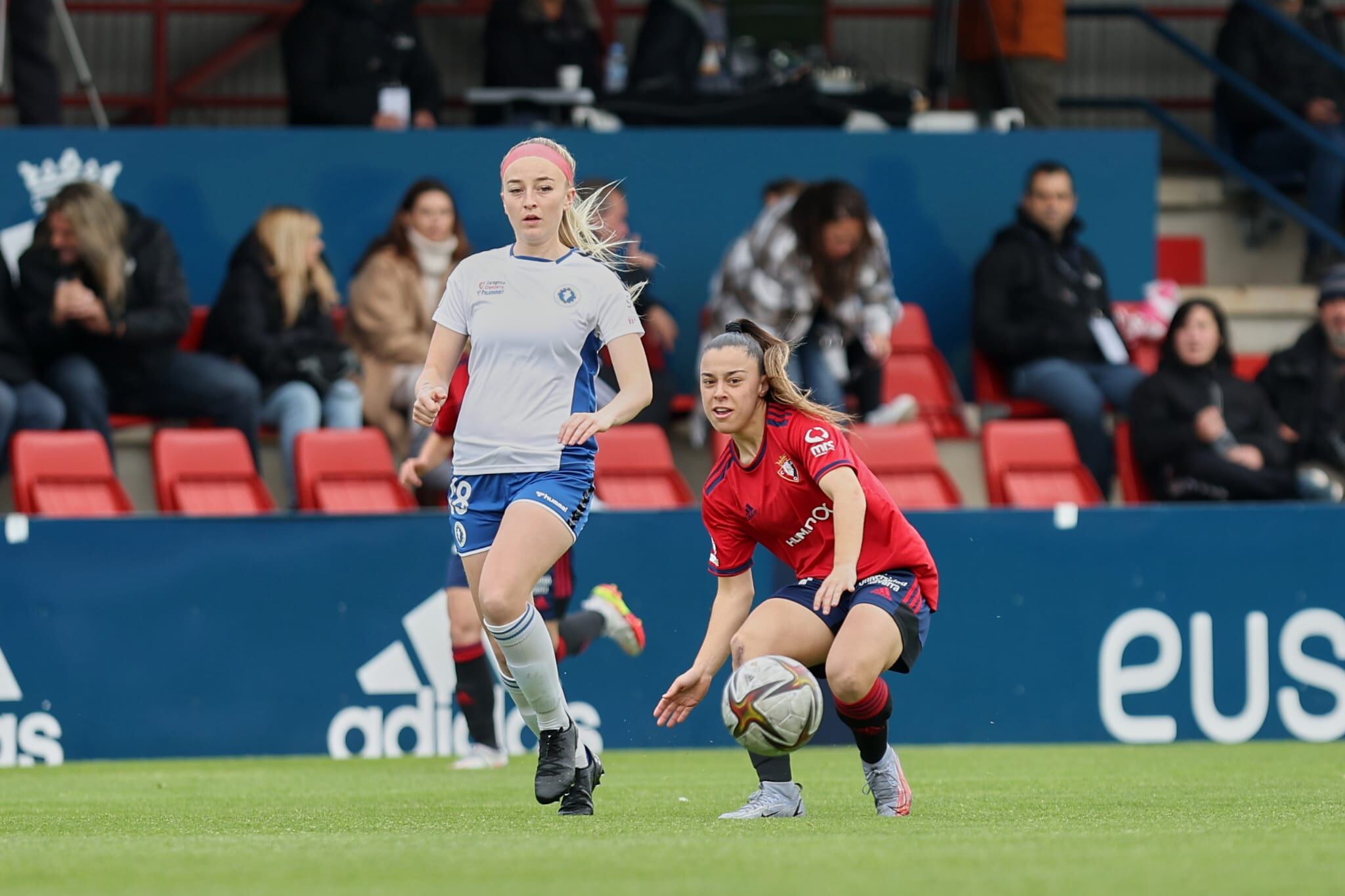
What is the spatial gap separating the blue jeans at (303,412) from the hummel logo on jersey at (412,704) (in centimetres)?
139

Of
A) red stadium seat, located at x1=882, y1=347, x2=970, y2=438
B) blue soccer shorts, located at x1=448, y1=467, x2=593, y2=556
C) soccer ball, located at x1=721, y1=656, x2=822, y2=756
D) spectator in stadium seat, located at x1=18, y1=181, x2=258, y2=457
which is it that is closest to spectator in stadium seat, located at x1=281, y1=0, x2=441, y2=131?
spectator in stadium seat, located at x1=18, y1=181, x2=258, y2=457

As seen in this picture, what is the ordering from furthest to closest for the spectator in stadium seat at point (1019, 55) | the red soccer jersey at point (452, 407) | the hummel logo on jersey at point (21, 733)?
1. the spectator in stadium seat at point (1019, 55)
2. the hummel logo on jersey at point (21, 733)
3. the red soccer jersey at point (452, 407)

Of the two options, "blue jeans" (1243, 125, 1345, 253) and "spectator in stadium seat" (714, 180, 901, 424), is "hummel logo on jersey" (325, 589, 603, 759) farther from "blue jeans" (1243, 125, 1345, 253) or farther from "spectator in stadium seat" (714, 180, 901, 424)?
"blue jeans" (1243, 125, 1345, 253)

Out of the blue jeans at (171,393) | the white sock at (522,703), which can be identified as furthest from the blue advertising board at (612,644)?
the white sock at (522,703)

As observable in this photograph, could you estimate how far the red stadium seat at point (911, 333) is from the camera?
12570 millimetres

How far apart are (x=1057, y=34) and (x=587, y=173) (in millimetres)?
3772

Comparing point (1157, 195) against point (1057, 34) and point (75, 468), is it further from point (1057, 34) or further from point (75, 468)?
point (75, 468)

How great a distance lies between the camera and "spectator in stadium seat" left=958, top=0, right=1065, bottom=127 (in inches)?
568

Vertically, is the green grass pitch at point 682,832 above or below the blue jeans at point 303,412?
below

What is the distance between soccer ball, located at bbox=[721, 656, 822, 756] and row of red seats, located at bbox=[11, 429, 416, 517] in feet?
15.6

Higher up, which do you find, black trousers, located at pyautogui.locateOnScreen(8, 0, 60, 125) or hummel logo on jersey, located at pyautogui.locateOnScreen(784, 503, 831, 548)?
black trousers, located at pyautogui.locateOnScreen(8, 0, 60, 125)

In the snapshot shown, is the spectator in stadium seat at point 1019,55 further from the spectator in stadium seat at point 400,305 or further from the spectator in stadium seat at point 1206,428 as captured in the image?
the spectator in stadium seat at point 400,305

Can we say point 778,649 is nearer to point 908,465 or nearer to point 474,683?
point 474,683

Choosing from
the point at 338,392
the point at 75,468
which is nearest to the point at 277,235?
the point at 338,392
